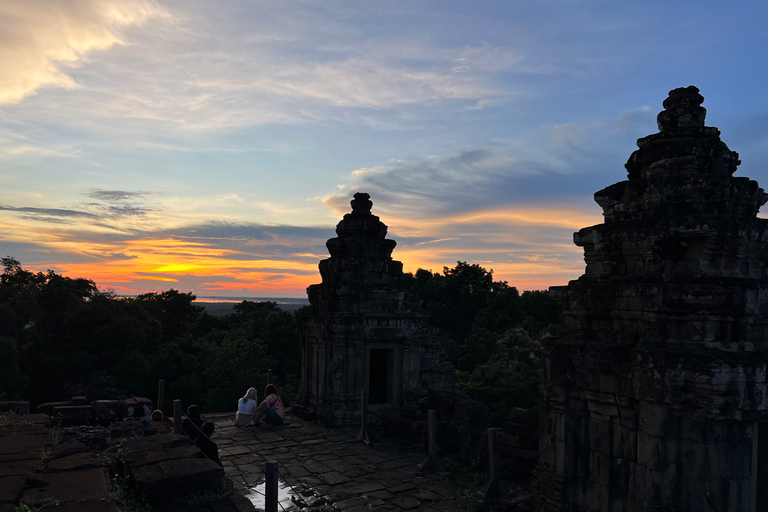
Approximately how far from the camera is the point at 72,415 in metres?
8.45

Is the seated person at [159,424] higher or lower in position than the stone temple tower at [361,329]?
lower

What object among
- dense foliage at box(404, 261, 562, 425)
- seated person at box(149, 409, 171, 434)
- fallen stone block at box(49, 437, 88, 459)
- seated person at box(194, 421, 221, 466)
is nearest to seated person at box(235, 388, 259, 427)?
seated person at box(149, 409, 171, 434)

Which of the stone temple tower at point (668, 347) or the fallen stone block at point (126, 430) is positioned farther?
the fallen stone block at point (126, 430)

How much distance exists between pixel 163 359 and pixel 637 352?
22503 millimetres

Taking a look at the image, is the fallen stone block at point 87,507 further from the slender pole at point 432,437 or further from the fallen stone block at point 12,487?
the slender pole at point 432,437

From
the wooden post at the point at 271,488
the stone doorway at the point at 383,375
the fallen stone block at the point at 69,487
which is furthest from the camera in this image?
the stone doorway at the point at 383,375

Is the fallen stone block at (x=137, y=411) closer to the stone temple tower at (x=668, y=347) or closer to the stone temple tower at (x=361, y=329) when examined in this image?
the stone temple tower at (x=361, y=329)

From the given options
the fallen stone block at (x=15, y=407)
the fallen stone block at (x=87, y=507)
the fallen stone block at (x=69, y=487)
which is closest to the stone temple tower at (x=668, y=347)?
the fallen stone block at (x=87, y=507)

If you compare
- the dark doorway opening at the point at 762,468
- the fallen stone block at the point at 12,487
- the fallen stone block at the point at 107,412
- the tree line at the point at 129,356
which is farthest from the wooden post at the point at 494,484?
the tree line at the point at 129,356

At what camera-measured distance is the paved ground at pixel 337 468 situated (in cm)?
713

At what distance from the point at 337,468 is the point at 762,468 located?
5833 millimetres

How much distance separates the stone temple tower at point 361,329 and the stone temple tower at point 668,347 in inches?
253

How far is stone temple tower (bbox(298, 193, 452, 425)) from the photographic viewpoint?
470 inches

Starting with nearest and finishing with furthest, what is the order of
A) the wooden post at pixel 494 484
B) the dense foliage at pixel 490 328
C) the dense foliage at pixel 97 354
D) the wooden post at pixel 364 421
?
the wooden post at pixel 494 484 → the wooden post at pixel 364 421 → the dense foliage at pixel 490 328 → the dense foliage at pixel 97 354
